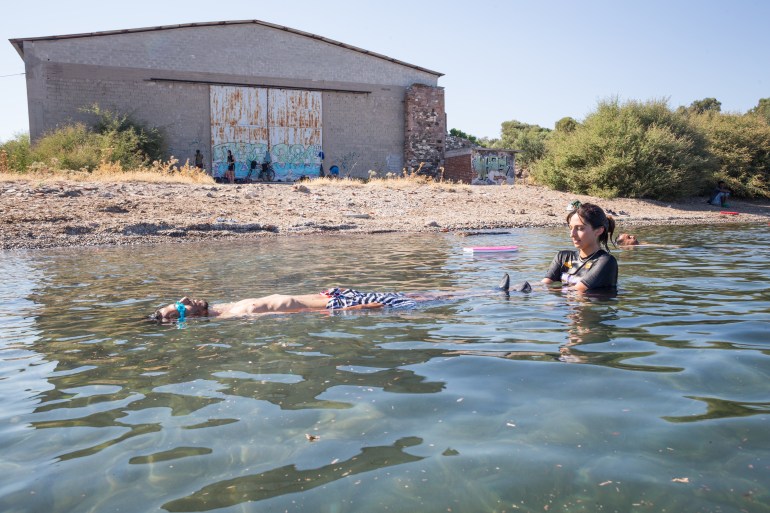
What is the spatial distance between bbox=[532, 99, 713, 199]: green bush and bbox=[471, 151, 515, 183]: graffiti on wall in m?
3.09

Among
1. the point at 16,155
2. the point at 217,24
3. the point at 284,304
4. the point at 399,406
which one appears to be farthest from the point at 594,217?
the point at 217,24

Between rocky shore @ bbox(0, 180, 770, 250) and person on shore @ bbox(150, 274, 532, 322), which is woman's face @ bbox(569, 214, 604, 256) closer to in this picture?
person on shore @ bbox(150, 274, 532, 322)

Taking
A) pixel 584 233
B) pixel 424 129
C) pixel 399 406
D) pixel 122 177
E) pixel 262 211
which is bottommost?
pixel 399 406

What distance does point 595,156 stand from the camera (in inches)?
1053

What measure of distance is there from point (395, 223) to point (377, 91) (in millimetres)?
14220

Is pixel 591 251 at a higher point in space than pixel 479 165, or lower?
lower

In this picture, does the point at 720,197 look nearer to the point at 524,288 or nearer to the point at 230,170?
the point at 230,170

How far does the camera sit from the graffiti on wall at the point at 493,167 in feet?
101

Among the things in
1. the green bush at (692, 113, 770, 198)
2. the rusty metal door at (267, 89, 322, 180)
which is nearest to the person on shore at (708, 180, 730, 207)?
the green bush at (692, 113, 770, 198)

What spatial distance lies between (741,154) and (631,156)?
7991 millimetres

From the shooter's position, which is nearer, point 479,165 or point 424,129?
point 479,165

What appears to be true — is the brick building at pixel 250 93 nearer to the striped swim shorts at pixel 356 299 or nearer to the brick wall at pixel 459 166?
the brick wall at pixel 459 166

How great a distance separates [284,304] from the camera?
6.39 m

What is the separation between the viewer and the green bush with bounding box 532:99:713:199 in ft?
84.6
